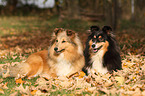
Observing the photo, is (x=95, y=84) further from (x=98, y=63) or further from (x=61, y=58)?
(x=61, y=58)

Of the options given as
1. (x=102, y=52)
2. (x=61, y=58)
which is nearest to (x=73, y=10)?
(x=61, y=58)

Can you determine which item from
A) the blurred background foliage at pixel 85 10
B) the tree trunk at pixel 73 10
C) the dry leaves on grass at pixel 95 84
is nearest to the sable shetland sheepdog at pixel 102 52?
the dry leaves on grass at pixel 95 84

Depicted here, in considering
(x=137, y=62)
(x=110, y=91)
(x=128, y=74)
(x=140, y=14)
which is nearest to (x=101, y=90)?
(x=110, y=91)

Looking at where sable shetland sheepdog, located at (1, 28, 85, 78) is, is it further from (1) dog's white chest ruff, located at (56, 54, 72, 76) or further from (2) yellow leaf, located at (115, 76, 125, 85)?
(2) yellow leaf, located at (115, 76, 125, 85)

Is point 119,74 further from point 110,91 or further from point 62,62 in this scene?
point 62,62

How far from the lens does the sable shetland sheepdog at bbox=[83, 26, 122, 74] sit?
4.39 metres

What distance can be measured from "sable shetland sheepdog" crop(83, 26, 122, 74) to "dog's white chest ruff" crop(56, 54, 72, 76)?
53 centimetres

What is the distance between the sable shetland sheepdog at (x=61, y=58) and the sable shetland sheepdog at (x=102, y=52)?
30cm

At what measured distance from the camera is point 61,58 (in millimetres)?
4766

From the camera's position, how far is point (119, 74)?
4.52 m

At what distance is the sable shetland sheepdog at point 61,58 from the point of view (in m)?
4.69

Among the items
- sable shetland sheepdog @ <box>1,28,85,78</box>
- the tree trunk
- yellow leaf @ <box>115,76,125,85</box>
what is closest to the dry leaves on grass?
yellow leaf @ <box>115,76,125,85</box>

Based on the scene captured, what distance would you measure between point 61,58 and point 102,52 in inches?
43.1

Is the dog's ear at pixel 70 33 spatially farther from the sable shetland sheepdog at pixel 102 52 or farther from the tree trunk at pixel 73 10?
the tree trunk at pixel 73 10
